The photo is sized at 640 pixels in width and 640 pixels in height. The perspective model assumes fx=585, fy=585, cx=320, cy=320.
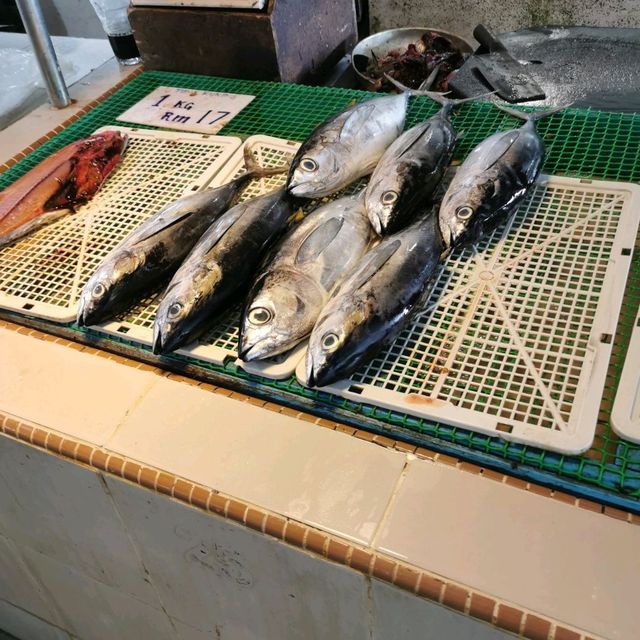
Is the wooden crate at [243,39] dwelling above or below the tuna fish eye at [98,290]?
above

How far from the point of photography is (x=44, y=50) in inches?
98.4

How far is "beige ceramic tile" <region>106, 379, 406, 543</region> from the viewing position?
3.75ft

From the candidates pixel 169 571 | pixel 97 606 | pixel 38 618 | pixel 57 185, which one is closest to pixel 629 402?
pixel 169 571

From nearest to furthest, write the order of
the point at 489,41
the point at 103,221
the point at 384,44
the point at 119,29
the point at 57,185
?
the point at 103,221 < the point at 57,185 < the point at 489,41 < the point at 119,29 < the point at 384,44

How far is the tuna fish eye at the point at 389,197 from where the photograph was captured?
1.60 meters

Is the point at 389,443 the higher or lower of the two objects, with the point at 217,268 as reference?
lower

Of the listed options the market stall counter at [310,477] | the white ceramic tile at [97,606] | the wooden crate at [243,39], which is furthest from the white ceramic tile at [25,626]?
the wooden crate at [243,39]

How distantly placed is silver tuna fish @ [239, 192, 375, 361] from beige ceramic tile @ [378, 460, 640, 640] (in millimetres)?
429

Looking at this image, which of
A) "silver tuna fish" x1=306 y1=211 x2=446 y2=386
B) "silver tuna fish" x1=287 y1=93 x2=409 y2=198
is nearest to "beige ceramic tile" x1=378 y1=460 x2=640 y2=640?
"silver tuna fish" x1=306 y1=211 x2=446 y2=386

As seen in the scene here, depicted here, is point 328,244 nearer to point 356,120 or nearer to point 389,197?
point 389,197

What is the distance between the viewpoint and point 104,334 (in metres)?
1.56

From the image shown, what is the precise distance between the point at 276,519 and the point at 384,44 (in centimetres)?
296

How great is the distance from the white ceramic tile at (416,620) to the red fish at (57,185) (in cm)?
157

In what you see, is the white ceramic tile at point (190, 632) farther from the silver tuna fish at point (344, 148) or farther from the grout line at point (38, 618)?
the silver tuna fish at point (344, 148)
